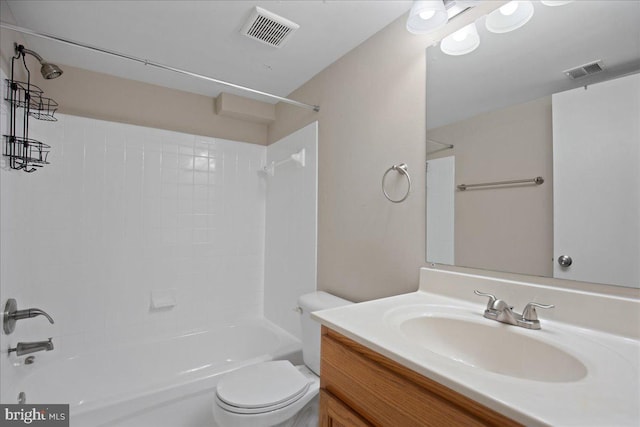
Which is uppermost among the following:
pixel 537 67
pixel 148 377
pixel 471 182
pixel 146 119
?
pixel 146 119

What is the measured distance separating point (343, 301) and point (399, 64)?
1.31m

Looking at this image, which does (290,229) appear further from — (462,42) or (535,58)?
(535,58)

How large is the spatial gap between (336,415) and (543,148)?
1073mm

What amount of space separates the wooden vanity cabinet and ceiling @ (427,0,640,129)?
0.99 meters

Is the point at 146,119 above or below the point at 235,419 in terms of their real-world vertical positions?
above

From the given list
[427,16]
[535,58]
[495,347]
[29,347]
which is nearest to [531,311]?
[495,347]

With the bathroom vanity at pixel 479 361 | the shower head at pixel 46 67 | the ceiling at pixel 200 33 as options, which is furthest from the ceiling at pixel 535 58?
the shower head at pixel 46 67

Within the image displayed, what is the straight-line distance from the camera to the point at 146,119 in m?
2.29

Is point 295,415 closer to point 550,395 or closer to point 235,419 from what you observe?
point 235,419

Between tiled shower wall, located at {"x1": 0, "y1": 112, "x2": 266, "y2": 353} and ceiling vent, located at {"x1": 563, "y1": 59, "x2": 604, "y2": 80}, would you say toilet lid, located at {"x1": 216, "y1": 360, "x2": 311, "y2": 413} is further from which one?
ceiling vent, located at {"x1": 563, "y1": 59, "x2": 604, "y2": 80}

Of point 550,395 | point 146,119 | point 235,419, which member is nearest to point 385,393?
point 550,395

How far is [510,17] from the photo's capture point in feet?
3.58

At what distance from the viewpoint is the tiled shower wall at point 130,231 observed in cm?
188

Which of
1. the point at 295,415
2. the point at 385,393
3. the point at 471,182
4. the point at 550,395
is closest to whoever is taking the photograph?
the point at 550,395
